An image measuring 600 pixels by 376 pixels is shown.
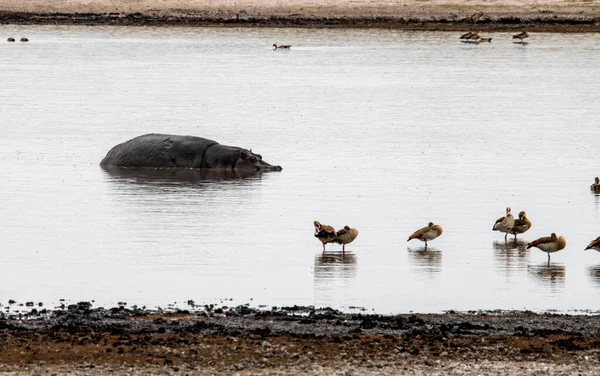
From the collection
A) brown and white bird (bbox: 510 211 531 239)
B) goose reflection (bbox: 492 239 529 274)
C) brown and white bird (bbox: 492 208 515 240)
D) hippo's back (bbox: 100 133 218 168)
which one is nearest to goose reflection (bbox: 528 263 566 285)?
goose reflection (bbox: 492 239 529 274)

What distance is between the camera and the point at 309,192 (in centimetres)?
2333

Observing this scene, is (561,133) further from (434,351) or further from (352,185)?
(434,351)

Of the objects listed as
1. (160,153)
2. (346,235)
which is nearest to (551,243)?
(346,235)

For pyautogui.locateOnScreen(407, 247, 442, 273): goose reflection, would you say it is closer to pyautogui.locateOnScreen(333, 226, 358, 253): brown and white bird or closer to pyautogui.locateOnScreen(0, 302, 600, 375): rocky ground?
pyautogui.locateOnScreen(333, 226, 358, 253): brown and white bird

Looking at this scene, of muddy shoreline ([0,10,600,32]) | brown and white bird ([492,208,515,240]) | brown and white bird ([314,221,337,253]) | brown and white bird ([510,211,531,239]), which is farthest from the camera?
muddy shoreline ([0,10,600,32])

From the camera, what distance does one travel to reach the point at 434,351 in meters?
12.9

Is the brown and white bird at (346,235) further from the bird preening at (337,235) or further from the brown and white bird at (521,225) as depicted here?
the brown and white bird at (521,225)

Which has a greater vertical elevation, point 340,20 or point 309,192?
point 340,20

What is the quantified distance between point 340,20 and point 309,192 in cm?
6010

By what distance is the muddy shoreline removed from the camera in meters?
79.4

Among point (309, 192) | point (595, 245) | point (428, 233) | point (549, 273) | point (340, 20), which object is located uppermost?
point (340, 20)

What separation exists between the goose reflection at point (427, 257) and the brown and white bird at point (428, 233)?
15 cm

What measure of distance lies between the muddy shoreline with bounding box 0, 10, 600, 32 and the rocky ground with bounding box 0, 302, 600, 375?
65.5m

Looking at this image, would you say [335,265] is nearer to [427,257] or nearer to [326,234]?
[326,234]
